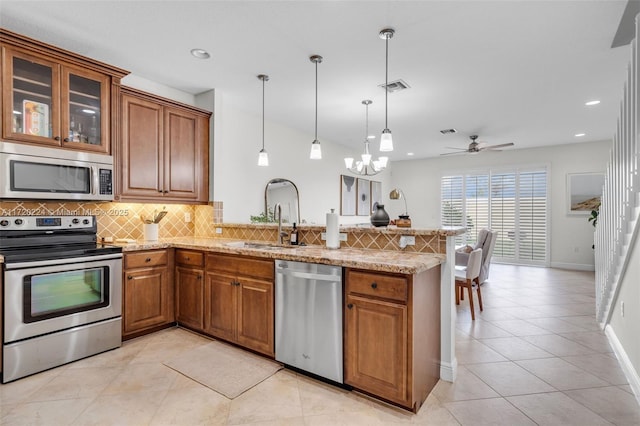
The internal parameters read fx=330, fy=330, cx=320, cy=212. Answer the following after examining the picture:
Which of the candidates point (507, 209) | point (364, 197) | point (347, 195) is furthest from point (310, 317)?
point (507, 209)

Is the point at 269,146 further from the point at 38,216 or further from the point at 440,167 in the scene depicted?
the point at 440,167

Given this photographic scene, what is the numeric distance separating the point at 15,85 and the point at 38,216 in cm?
101

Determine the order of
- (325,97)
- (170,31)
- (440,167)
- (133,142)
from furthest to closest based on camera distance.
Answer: (440,167) < (325,97) < (133,142) < (170,31)

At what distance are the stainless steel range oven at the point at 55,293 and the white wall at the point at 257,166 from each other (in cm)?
149

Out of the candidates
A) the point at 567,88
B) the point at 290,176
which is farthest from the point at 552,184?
the point at 290,176

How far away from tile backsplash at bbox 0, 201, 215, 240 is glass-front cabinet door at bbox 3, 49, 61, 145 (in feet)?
2.15

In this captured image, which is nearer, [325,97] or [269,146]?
[325,97]

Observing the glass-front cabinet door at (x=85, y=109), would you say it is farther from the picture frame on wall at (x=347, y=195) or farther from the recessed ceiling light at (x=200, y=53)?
the picture frame on wall at (x=347, y=195)

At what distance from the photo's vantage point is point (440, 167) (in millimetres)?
8469

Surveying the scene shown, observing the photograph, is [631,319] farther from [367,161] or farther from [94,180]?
[94,180]

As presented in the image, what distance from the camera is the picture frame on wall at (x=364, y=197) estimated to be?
301 inches

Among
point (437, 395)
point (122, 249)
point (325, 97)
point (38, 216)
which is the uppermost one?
point (325, 97)

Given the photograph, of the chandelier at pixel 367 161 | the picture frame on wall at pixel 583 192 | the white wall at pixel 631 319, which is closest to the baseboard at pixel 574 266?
the picture frame on wall at pixel 583 192

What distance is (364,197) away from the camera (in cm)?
787
